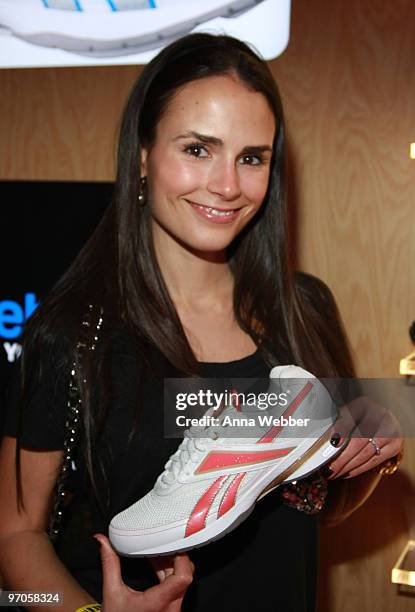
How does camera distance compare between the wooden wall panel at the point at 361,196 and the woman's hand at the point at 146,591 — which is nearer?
the woman's hand at the point at 146,591

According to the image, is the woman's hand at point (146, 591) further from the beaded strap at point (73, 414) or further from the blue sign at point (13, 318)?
the blue sign at point (13, 318)

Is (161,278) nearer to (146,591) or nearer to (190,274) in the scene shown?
(190,274)

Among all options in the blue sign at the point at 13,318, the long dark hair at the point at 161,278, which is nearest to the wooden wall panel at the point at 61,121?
the blue sign at the point at 13,318

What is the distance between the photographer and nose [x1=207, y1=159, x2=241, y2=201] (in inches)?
30.4

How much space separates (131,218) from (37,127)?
0.53m

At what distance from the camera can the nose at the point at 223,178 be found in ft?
2.53

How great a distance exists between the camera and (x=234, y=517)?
26.1 inches

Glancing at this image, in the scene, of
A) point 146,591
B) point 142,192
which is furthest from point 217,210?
point 146,591

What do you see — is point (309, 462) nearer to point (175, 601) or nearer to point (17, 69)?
point (175, 601)

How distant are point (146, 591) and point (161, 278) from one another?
0.36 meters

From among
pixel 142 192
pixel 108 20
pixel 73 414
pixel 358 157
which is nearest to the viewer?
pixel 73 414

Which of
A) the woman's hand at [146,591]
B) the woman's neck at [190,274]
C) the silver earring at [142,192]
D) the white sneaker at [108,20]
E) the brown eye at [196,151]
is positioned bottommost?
the woman's hand at [146,591]

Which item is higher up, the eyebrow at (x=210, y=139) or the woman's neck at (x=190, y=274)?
the eyebrow at (x=210, y=139)

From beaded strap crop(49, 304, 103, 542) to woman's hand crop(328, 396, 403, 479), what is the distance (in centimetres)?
27
